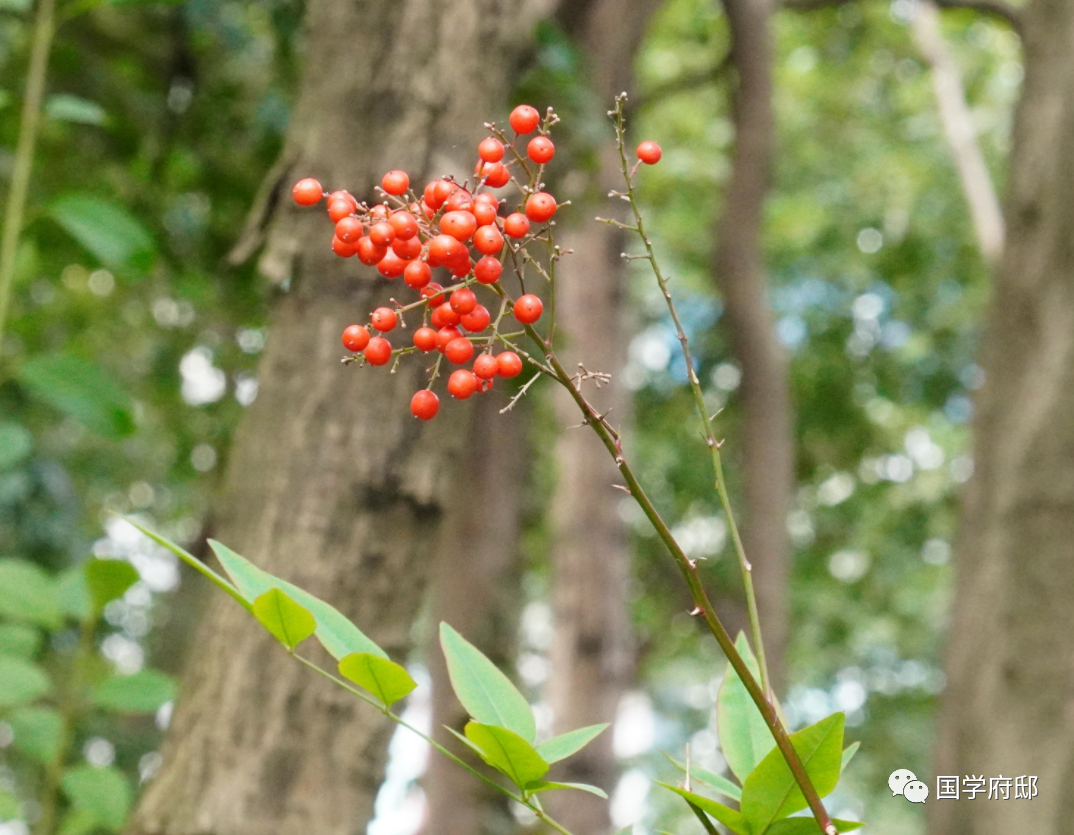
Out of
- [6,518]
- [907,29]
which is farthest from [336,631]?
[907,29]

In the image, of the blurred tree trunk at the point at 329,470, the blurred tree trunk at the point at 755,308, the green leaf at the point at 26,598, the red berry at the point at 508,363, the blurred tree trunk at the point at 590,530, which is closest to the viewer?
the red berry at the point at 508,363

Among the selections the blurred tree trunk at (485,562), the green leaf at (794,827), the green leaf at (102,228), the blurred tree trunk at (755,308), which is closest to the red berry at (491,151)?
the green leaf at (794,827)

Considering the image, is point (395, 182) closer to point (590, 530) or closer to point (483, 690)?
point (483, 690)

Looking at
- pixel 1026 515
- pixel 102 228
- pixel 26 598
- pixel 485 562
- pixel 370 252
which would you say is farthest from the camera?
pixel 485 562

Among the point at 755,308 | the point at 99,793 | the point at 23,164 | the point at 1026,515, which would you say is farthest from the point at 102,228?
the point at 755,308

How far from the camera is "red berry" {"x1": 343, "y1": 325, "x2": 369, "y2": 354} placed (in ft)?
1.85

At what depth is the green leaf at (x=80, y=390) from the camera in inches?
48.0

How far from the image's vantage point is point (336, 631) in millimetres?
497

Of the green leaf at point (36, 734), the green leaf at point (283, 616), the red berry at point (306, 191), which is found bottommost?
the green leaf at point (283, 616)

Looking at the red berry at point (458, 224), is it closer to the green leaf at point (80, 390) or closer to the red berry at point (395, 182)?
the red berry at point (395, 182)

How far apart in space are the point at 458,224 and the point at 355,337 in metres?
0.11

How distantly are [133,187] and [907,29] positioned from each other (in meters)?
5.58

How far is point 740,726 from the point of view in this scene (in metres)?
0.52

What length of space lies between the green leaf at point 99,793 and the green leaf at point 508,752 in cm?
75
